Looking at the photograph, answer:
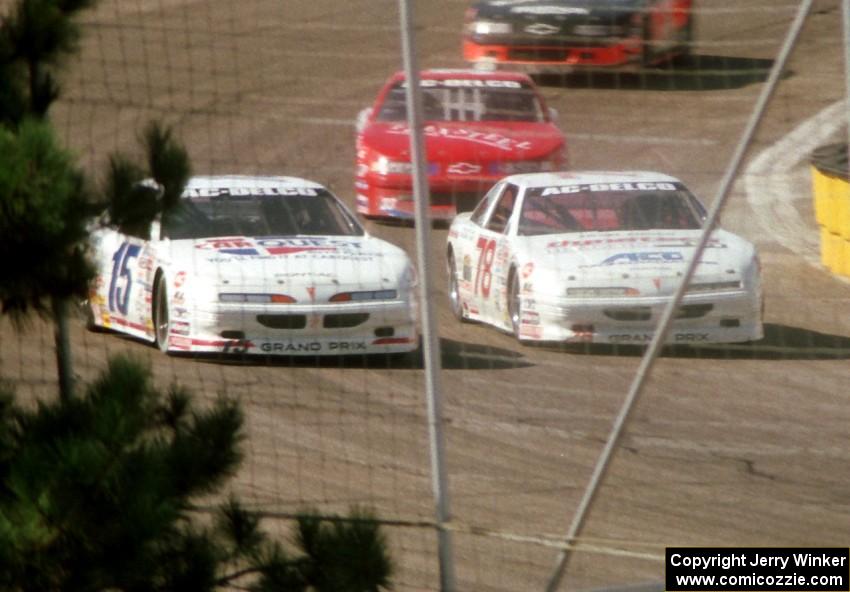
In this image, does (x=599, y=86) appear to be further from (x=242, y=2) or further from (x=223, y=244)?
(x=223, y=244)

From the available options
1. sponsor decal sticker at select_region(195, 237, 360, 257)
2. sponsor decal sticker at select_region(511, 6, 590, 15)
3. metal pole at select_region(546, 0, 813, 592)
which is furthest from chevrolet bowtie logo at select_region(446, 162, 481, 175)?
metal pole at select_region(546, 0, 813, 592)

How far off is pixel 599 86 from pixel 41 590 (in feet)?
8.32

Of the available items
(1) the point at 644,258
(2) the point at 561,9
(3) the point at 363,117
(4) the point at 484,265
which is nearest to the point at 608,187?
(1) the point at 644,258

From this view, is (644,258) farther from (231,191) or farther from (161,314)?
(161,314)

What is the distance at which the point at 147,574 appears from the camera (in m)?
4.44

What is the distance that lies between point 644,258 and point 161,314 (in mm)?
3963

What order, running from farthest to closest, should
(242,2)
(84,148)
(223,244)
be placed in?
(223,244)
(242,2)
(84,148)

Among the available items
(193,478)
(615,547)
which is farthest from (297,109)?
(615,547)

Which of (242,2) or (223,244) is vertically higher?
(242,2)

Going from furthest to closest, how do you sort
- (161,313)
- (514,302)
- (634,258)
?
(161,313)
(514,302)
(634,258)

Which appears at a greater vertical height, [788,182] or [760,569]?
[760,569]

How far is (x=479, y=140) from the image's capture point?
771 cm

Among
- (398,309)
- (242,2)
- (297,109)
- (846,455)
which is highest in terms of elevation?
(242,2)

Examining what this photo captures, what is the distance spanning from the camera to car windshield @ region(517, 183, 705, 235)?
23.3 feet
